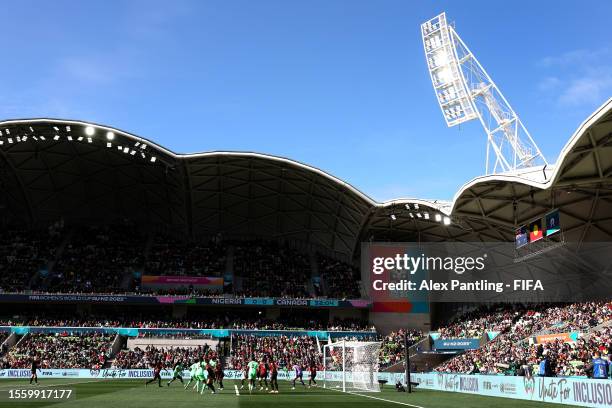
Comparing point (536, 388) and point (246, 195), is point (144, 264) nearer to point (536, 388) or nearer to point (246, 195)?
point (246, 195)

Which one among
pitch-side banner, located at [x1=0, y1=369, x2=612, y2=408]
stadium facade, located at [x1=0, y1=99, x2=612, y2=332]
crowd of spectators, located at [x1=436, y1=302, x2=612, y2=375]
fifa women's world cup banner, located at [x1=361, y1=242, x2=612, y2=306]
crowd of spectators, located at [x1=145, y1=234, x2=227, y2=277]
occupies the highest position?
stadium facade, located at [x1=0, y1=99, x2=612, y2=332]

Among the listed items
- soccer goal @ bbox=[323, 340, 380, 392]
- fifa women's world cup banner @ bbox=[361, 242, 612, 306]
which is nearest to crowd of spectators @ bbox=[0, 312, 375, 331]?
fifa women's world cup banner @ bbox=[361, 242, 612, 306]

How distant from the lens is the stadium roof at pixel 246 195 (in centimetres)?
4709

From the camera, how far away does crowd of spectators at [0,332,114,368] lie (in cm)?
5375

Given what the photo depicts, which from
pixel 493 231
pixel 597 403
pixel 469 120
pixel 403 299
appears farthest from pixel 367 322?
pixel 597 403

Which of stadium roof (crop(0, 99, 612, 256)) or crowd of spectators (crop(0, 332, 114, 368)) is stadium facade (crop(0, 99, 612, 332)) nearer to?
stadium roof (crop(0, 99, 612, 256))

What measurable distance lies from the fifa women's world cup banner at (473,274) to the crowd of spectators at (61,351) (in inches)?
1154

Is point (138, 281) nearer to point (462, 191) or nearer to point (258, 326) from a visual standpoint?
point (258, 326)

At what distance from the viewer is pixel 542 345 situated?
39.0 metres

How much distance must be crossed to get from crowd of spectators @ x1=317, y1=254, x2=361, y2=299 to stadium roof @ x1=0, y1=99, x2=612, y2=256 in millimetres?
2384

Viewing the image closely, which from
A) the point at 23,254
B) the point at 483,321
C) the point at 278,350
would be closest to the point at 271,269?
the point at 278,350

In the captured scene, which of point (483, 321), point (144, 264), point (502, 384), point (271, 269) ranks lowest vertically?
point (502, 384)

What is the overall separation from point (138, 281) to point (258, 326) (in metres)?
15.7

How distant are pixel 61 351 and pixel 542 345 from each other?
136 ft
